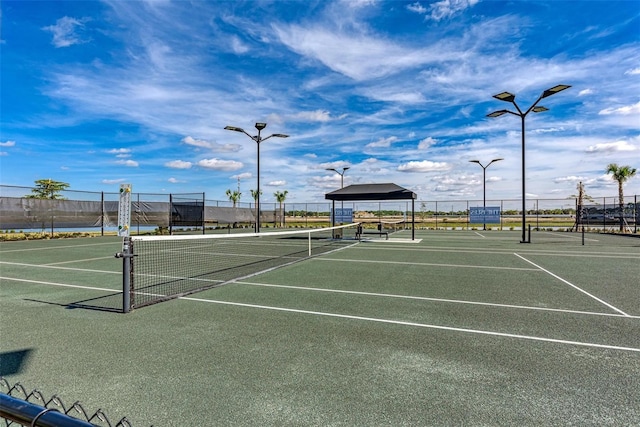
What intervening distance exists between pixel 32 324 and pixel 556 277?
35.3ft

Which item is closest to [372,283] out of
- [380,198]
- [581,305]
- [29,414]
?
[581,305]

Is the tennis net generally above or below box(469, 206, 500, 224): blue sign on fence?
below

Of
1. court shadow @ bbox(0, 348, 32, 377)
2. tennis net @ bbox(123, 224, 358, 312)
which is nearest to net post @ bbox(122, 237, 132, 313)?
tennis net @ bbox(123, 224, 358, 312)

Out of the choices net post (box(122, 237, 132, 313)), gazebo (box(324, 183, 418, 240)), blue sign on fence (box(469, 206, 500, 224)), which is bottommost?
net post (box(122, 237, 132, 313))

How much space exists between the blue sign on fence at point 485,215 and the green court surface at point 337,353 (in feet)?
90.3

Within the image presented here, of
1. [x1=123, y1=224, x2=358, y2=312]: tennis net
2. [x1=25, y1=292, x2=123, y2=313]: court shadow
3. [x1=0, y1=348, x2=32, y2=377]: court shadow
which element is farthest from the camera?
[x1=123, y1=224, x2=358, y2=312]: tennis net

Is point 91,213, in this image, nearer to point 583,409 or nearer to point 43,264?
point 43,264

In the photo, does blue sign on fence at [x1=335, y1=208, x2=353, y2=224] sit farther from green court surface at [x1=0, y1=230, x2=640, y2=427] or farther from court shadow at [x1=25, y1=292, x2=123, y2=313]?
court shadow at [x1=25, y1=292, x2=123, y2=313]

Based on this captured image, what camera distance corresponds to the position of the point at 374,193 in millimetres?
20172

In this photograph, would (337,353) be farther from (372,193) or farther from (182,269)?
(372,193)

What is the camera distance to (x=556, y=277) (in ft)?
29.2

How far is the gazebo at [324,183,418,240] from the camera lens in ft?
64.0

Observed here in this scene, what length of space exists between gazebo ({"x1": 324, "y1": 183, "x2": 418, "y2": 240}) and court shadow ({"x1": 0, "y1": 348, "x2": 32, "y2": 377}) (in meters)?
17.4

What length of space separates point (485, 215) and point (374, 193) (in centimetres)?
1923
